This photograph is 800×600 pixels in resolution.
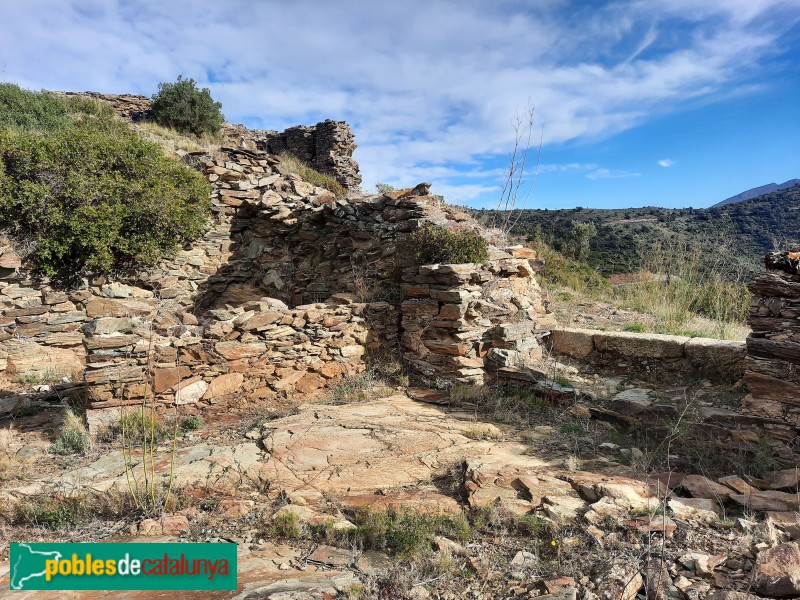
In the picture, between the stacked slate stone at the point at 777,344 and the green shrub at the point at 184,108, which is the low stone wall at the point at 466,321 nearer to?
the stacked slate stone at the point at 777,344

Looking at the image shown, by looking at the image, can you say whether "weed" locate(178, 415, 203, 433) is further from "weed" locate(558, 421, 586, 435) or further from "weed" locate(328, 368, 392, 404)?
"weed" locate(558, 421, 586, 435)

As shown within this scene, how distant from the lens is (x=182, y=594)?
2.38 meters

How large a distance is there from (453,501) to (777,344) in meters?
3.54

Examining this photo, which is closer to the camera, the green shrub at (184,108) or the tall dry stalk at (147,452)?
the tall dry stalk at (147,452)

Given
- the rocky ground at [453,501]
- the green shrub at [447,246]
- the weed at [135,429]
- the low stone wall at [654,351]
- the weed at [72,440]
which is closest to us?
the rocky ground at [453,501]

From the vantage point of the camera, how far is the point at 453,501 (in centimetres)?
344

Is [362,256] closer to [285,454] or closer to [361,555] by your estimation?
[285,454]

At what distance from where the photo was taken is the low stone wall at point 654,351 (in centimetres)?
556

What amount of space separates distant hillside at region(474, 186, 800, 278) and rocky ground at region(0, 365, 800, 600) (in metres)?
11.5

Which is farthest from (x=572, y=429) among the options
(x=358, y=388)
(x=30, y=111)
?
(x=30, y=111)

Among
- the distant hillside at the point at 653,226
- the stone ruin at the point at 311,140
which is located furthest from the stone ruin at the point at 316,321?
the distant hillside at the point at 653,226

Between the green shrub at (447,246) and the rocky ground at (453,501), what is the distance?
7.72 ft

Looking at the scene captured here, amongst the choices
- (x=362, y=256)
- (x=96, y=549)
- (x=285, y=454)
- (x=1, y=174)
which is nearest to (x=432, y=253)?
(x=362, y=256)

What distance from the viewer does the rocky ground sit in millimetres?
2443
